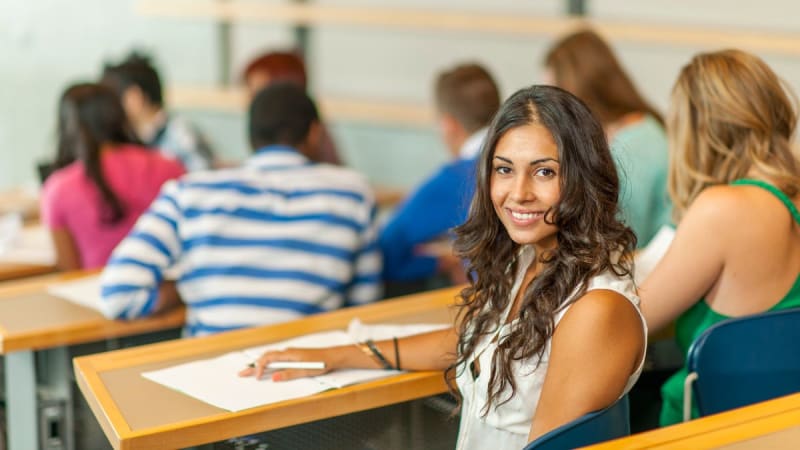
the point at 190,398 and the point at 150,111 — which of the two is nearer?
the point at 190,398

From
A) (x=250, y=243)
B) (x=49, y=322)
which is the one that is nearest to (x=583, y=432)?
(x=250, y=243)

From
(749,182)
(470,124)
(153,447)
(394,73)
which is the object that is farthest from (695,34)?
(153,447)

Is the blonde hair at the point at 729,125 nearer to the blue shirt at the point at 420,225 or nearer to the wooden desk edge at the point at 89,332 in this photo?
the blue shirt at the point at 420,225

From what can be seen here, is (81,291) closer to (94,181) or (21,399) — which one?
(21,399)

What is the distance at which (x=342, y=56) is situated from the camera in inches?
243

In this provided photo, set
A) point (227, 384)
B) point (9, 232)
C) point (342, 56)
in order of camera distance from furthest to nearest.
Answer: point (342, 56) → point (9, 232) → point (227, 384)

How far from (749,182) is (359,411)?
95cm

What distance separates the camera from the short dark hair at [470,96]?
375 centimetres

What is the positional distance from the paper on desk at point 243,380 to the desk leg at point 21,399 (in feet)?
2.15

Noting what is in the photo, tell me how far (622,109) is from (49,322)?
6.16ft

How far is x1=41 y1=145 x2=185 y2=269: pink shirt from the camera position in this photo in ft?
12.0

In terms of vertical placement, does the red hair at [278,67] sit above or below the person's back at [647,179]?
above

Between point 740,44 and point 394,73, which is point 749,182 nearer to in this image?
point 740,44

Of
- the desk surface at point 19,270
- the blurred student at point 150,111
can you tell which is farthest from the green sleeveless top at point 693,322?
the blurred student at point 150,111
